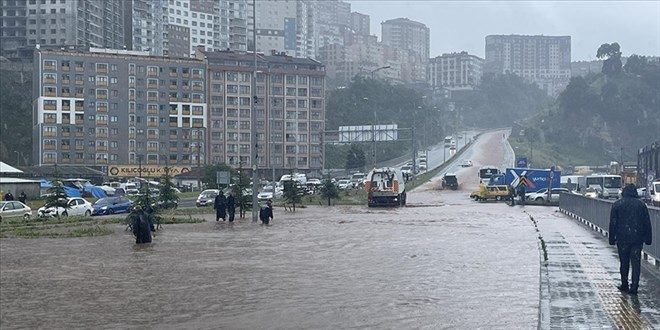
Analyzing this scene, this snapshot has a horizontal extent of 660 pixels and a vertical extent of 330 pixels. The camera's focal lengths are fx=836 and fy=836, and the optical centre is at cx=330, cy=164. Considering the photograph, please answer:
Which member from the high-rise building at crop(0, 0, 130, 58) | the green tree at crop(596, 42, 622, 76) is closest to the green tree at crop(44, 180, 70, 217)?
the high-rise building at crop(0, 0, 130, 58)

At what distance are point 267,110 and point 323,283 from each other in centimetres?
9585

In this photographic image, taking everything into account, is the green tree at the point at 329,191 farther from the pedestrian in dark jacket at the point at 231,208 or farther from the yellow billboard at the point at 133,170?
the yellow billboard at the point at 133,170

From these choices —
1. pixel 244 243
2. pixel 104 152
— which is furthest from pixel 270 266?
pixel 104 152

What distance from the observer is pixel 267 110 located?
11144 cm

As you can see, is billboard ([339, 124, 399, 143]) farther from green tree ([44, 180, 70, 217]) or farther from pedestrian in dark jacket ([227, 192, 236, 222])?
green tree ([44, 180, 70, 217])

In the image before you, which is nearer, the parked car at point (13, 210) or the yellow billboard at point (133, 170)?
the parked car at point (13, 210)

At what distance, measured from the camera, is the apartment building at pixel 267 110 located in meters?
109

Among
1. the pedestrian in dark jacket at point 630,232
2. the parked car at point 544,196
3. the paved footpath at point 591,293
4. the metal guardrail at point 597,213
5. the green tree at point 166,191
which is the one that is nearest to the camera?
the paved footpath at point 591,293

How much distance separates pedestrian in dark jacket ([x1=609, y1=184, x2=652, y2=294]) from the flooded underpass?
64.9 inches

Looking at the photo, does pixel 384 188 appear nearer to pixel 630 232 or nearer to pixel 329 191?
pixel 329 191

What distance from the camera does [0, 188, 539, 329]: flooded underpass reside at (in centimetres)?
1235

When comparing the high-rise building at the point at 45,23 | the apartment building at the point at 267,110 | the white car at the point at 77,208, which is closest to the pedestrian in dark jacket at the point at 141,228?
the white car at the point at 77,208

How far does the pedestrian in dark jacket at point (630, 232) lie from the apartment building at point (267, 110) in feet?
308

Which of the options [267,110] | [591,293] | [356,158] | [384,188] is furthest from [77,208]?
[356,158]
